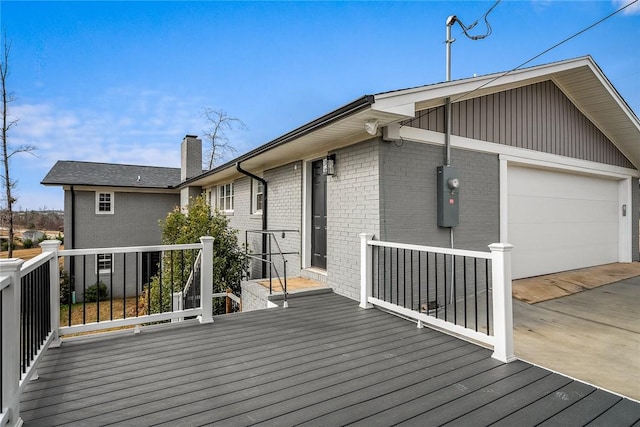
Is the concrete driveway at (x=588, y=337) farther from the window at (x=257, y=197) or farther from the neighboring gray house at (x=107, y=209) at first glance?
the neighboring gray house at (x=107, y=209)

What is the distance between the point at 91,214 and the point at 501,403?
51.1ft

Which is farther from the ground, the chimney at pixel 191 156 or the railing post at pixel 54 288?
the chimney at pixel 191 156

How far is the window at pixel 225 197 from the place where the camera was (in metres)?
10.8

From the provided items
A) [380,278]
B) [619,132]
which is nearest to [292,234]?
[380,278]

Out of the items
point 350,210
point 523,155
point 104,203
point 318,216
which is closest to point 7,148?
point 104,203

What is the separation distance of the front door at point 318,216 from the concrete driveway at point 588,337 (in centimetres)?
315

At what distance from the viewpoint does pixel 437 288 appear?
4.78 m

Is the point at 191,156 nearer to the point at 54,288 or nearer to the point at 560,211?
the point at 54,288

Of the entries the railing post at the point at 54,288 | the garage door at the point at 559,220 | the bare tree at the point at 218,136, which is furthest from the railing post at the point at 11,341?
the bare tree at the point at 218,136

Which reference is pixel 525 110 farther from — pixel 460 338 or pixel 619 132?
pixel 460 338

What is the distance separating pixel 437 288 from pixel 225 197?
8361 mm

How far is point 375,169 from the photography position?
14.6ft

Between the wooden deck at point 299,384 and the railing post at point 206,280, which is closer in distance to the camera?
the wooden deck at point 299,384

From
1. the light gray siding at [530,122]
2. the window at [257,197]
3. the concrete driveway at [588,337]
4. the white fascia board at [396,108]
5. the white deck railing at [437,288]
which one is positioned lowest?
the concrete driveway at [588,337]
